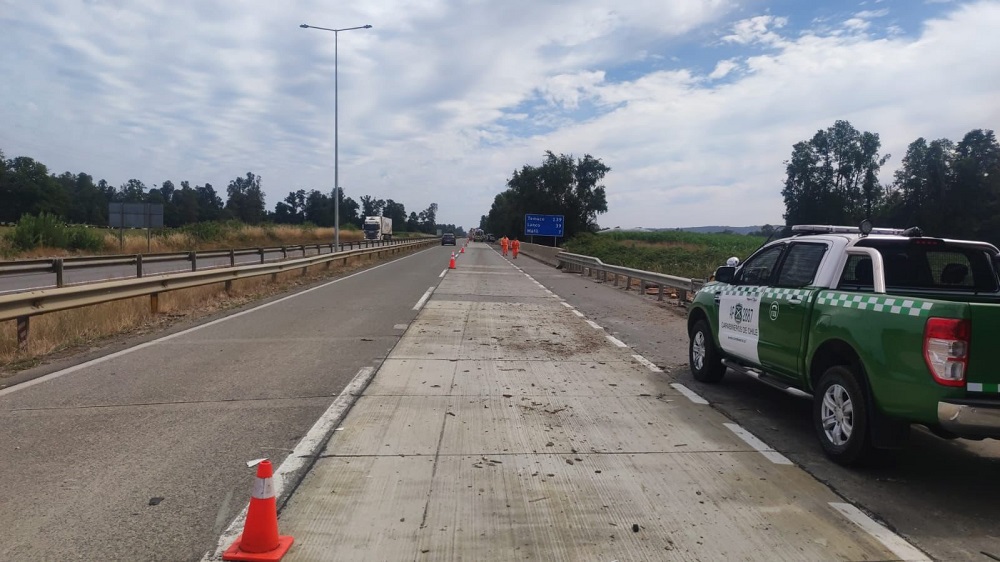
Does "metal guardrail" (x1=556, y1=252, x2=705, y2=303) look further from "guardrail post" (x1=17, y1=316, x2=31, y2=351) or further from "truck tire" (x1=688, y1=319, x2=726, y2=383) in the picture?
"guardrail post" (x1=17, y1=316, x2=31, y2=351)

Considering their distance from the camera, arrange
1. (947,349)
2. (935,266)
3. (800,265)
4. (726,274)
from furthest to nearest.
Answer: (726,274), (800,265), (935,266), (947,349)

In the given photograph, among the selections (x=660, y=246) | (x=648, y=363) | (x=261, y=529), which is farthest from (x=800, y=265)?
(x=660, y=246)

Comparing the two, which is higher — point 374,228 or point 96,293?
point 374,228

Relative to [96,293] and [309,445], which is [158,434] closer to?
[309,445]

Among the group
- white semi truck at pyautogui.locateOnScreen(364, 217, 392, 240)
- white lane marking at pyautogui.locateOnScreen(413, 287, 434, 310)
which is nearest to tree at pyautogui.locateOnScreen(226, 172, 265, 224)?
white semi truck at pyautogui.locateOnScreen(364, 217, 392, 240)

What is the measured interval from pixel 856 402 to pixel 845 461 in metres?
0.53

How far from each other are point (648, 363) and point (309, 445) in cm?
541

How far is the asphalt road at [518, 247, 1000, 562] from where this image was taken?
165 inches

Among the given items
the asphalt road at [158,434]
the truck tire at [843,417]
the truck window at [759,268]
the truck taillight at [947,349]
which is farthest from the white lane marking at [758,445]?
the asphalt road at [158,434]

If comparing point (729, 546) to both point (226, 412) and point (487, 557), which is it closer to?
point (487, 557)

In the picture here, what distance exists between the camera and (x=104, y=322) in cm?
1227

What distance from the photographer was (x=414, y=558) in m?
3.76

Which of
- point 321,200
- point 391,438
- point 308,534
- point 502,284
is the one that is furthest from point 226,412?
point 321,200

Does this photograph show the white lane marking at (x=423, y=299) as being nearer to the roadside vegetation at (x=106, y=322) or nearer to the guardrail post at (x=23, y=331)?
the roadside vegetation at (x=106, y=322)
